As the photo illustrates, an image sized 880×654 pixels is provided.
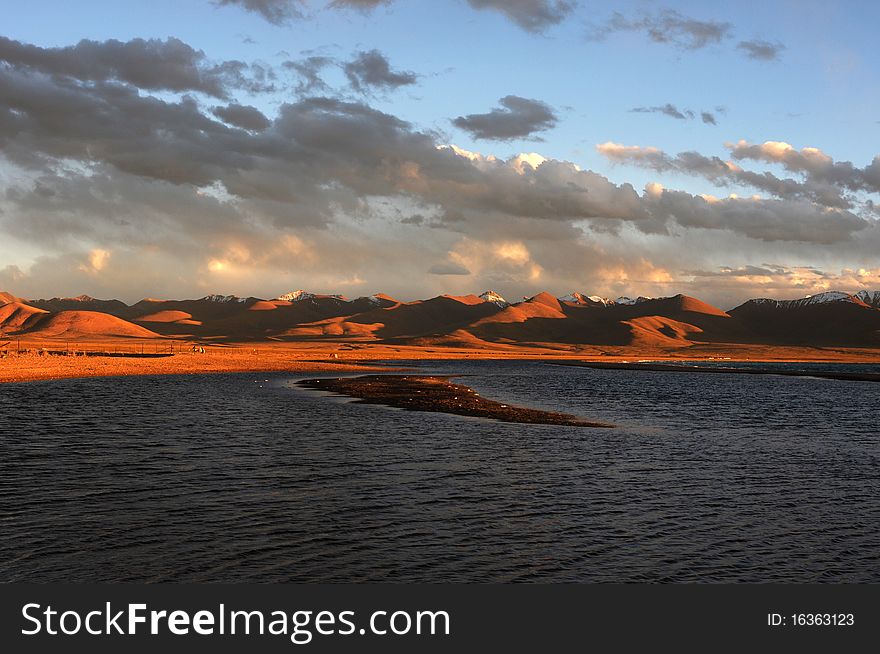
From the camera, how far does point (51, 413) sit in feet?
195

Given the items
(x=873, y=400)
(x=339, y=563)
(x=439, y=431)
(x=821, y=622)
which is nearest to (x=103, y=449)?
(x=439, y=431)

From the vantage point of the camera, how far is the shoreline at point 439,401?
61375 millimetres

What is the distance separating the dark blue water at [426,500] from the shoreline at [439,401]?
4285mm

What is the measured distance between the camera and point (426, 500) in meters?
29.8

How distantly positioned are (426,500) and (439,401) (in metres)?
45.9

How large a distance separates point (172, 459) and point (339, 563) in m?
20.3

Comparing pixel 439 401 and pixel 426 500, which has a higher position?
pixel 439 401

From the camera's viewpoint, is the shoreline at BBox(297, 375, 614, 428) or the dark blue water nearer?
the dark blue water

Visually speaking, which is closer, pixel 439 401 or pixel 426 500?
pixel 426 500

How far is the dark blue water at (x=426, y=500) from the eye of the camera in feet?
70.5

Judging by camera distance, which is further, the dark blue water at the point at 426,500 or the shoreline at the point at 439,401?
the shoreline at the point at 439,401

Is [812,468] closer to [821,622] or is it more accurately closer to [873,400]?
[821,622]

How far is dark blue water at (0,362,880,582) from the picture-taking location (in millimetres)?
21484

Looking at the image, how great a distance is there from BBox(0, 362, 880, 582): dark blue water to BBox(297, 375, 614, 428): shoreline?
428 centimetres
